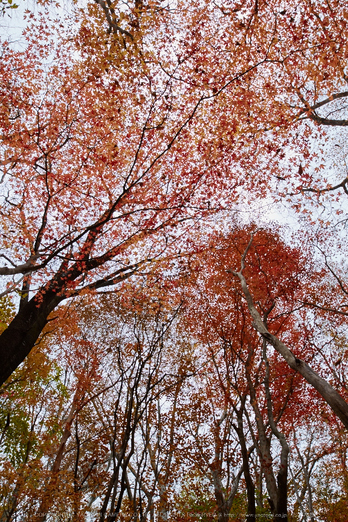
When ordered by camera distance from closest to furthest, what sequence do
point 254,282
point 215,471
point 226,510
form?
point 226,510, point 215,471, point 254,282

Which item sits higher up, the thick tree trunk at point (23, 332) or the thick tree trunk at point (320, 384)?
the thick tree trunk at point (23, 332)

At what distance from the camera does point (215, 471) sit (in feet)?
30.7

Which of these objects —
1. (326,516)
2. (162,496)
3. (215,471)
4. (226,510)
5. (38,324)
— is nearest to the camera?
(38,324)

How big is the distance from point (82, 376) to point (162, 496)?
476 centimetres

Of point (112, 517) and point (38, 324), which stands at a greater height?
point (38, 324)

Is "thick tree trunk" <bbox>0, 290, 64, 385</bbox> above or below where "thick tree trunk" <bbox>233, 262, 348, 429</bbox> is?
above

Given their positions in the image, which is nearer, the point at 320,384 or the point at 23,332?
the point at 320,384

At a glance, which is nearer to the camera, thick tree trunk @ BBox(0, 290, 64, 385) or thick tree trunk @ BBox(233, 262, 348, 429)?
thick tree trunk @ BBox(233, 262, 348, 429)

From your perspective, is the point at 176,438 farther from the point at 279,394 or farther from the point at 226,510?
the point at 279,394

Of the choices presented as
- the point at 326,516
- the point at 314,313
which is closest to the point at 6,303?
the point at 314,313

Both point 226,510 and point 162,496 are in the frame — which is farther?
point 162,496

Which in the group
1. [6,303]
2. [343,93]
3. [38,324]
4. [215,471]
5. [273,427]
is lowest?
[215,471]

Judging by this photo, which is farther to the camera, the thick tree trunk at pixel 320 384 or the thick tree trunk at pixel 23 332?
the thick tree trunk at pixel 23 332

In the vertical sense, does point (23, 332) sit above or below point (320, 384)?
above
